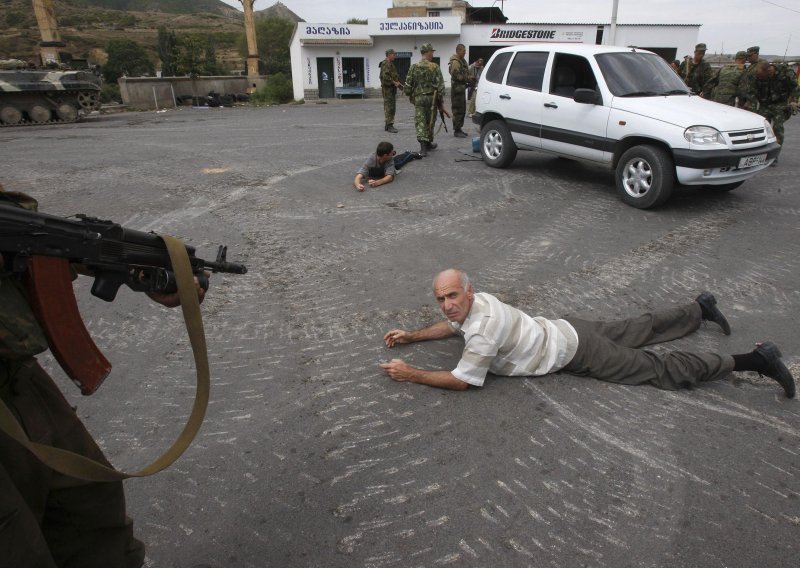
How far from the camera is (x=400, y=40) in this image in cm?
3275

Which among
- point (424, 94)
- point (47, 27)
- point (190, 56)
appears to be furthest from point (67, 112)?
point (424, 94)

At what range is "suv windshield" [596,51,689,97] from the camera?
7059 millimetres

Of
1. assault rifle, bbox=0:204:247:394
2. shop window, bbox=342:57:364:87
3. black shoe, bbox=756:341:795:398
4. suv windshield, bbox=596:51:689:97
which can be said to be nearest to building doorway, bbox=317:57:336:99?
shop window, bbox=342:57:364:87

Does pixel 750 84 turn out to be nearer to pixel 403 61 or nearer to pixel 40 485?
pixel 40 485

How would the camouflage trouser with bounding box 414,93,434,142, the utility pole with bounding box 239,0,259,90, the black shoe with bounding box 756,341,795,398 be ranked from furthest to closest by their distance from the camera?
the utility pole with bounding box 239,0,259,90 → the camouflage trouser with bounding box 414,93,434,142 → the black shoe with bounding box 756,341,795,398

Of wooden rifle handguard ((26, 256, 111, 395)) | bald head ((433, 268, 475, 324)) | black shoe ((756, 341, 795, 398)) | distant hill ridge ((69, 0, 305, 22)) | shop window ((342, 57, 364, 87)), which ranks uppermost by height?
distant hill ridge ((69, 0, 305, 22))

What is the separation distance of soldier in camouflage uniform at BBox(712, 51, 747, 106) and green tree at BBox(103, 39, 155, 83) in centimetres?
4430

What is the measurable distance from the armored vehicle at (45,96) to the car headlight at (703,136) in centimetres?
1981

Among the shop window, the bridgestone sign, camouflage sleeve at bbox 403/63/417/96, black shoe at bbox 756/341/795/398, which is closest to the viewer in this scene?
black shoe at bbox 756/341/795/398

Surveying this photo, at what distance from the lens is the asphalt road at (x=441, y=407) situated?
2.31m

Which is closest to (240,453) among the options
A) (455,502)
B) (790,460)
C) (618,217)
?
(455,502)

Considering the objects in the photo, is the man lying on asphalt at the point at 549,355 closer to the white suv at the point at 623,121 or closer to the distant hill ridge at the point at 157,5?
the white suv at the point at 623,121

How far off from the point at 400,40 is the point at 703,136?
98.5ft

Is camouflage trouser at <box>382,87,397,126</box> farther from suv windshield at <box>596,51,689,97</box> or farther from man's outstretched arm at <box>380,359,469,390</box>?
man's outstretched arm at <box>380,359,469,390</box>
